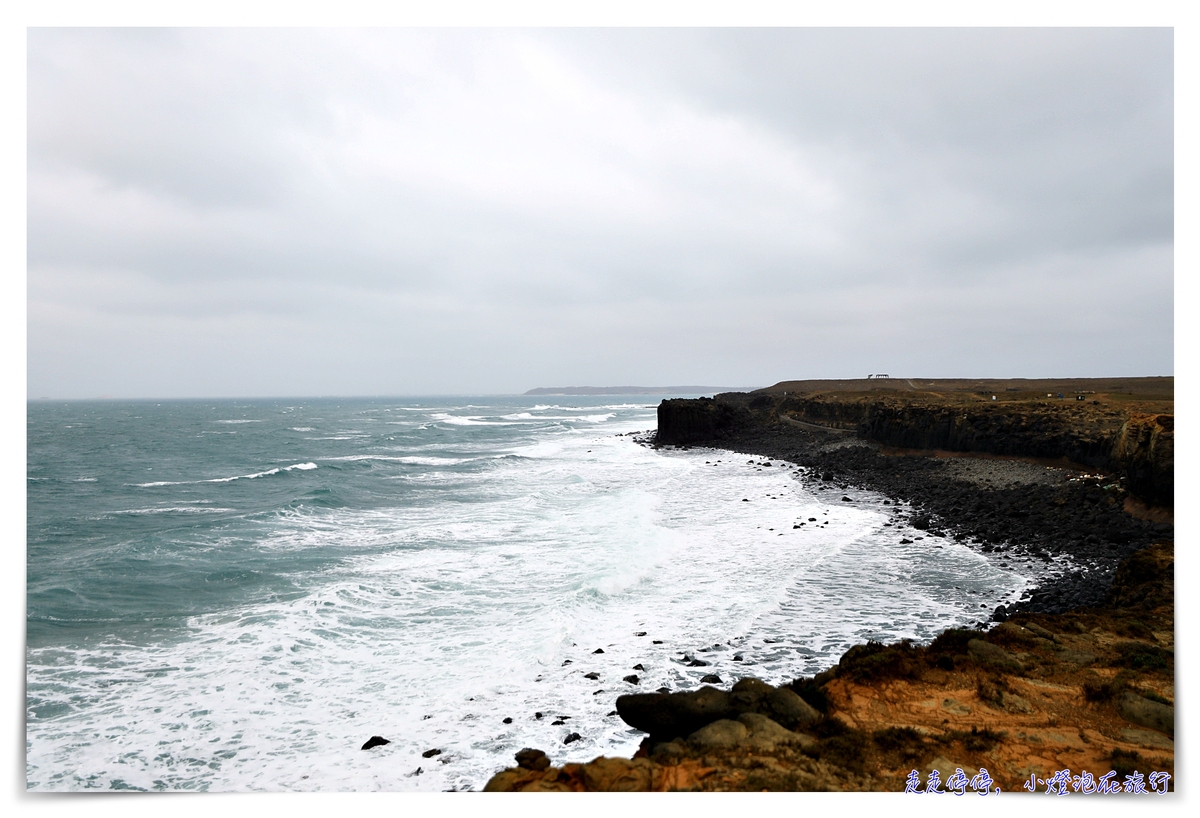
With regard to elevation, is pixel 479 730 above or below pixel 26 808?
below

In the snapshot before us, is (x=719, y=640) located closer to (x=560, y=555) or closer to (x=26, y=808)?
(x=560, y=555)

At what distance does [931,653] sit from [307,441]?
66.5 meters

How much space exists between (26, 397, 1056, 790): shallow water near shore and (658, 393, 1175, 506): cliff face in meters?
6.35

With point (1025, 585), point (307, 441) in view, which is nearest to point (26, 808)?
point (1025, 585)

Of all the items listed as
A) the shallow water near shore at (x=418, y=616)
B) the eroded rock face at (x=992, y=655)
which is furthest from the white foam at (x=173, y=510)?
the eroded rock face at (x=992, y=655)

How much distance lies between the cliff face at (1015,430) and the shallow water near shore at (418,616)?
6.35m

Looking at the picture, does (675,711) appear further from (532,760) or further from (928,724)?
(928,724)

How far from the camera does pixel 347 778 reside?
7543mm

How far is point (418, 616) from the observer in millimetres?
12961

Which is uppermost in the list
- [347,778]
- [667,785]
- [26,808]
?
[667,785]

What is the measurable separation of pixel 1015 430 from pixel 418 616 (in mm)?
33195

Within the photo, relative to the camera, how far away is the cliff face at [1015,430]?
17.7 m

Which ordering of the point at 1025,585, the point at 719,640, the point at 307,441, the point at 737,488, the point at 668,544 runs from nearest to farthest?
the point at 719,640 < the point at 1025,585 < the point at 668,544 < the point at 737,488 < the point at 307,441

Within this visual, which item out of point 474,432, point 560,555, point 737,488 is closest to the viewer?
point 560,555
